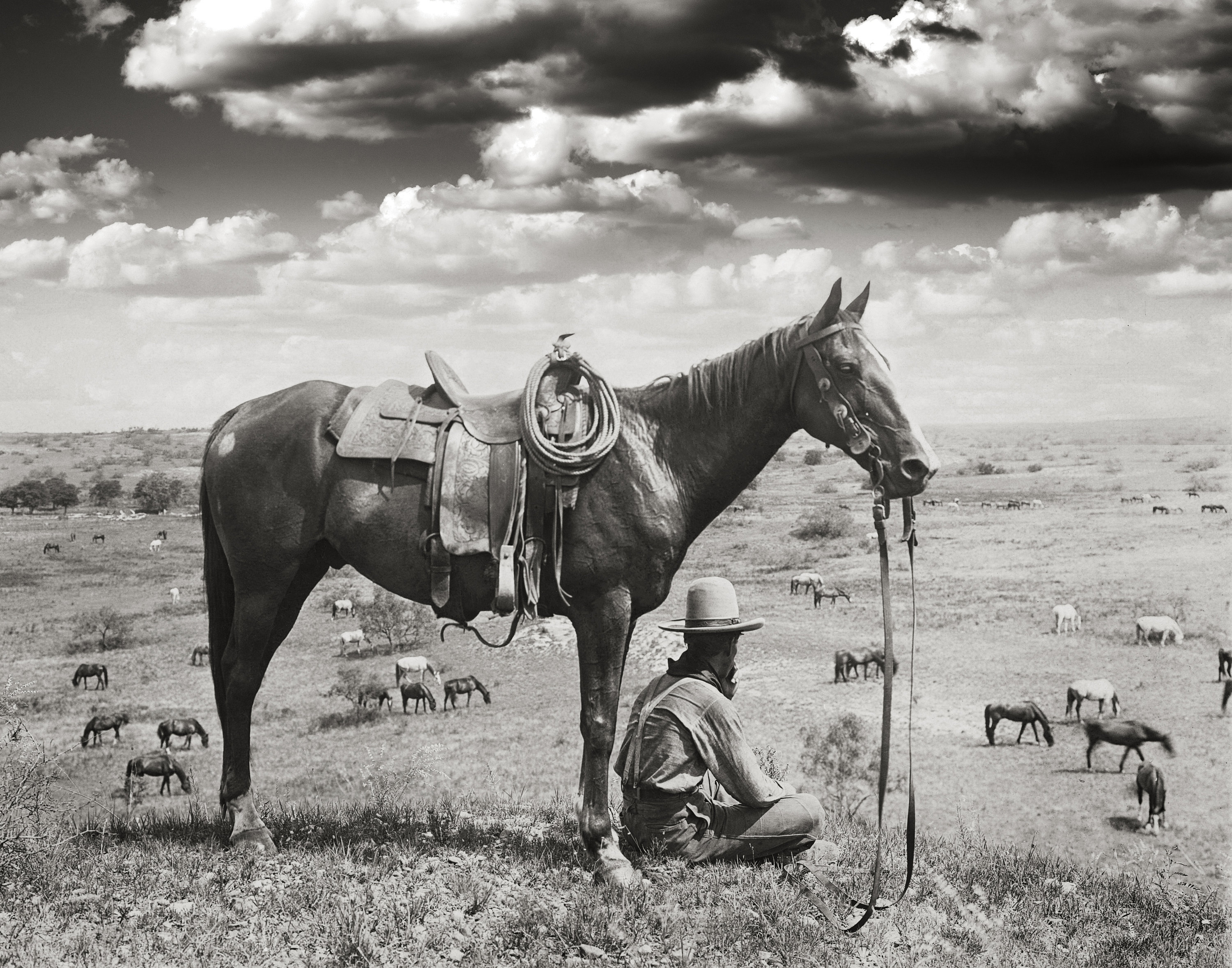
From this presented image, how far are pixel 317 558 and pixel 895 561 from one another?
46016 mm

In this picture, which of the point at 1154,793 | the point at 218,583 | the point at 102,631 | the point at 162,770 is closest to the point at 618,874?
the point at 218,583

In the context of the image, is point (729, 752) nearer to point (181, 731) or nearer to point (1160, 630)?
point (181, 731)

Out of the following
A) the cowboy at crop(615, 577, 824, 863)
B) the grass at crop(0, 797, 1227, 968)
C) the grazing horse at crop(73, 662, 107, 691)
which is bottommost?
the grazing horse at crop(73, 662, 107, 691)

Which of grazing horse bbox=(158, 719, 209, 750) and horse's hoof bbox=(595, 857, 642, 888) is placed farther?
grazing horse bbox=(158, 719, 209, 750)

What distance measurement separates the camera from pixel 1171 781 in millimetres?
25438

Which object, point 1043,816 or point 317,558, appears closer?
point 317,558

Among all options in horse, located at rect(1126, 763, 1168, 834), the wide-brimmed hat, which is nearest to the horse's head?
the wide-brimmed hat

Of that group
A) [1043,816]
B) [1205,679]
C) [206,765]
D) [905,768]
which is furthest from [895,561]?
[206,765]

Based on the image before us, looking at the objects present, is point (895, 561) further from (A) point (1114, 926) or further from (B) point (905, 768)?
(A) point (1114, 926)

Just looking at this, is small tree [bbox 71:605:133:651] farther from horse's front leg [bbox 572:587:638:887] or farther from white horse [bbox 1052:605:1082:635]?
horse's front leg [bbox 572:587:638:887]

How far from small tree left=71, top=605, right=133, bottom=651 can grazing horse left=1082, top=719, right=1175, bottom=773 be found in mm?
37754

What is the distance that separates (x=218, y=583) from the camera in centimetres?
661

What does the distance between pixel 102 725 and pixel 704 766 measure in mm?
28895

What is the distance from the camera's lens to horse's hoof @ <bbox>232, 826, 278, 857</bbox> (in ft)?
20.3
